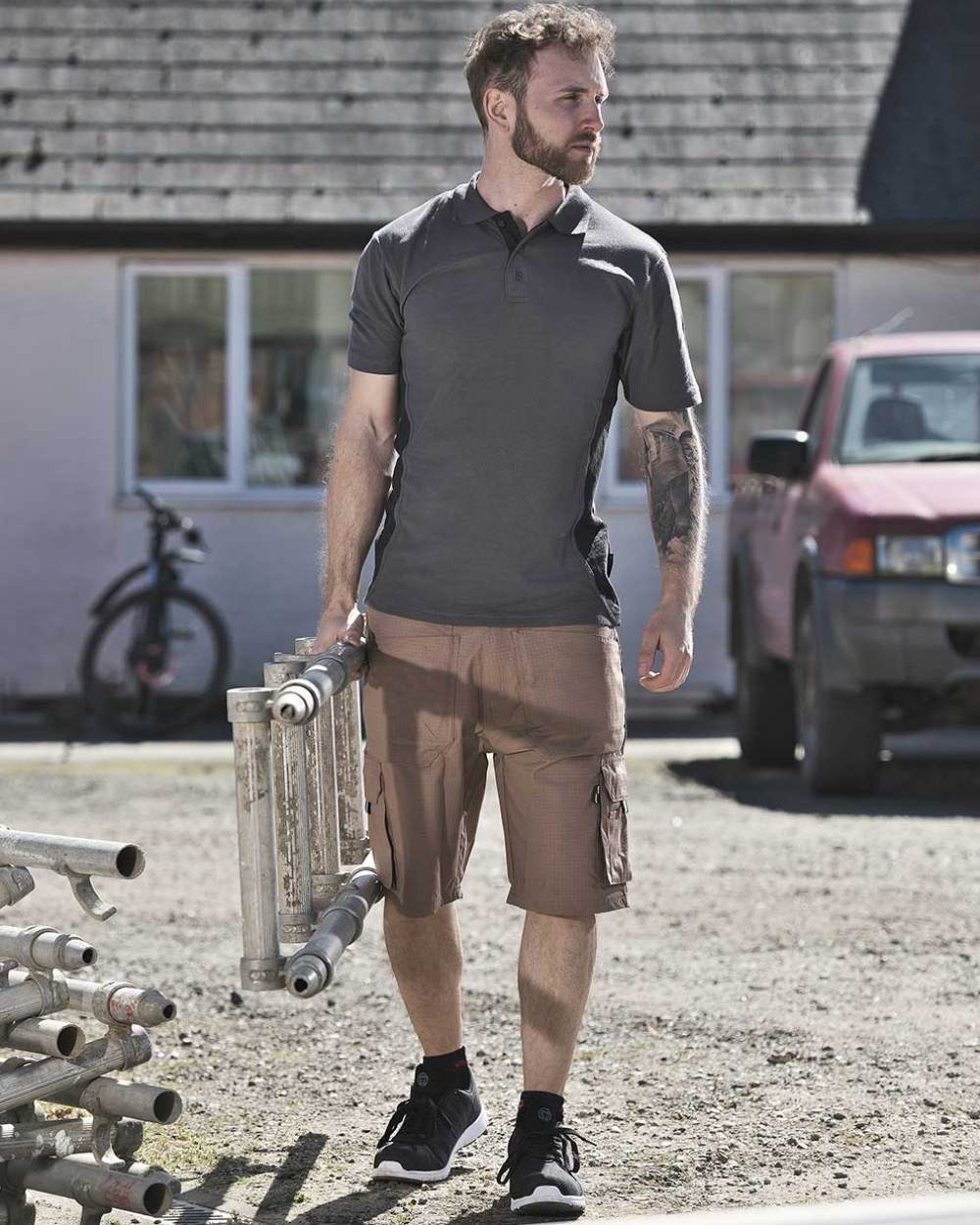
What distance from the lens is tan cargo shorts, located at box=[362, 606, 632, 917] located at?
14.3 ft

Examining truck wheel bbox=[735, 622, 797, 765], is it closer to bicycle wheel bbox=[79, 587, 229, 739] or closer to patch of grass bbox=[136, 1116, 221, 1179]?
bicycle wheel bbox=[79, 587, 229, 739]

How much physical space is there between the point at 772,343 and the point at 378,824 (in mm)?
11120

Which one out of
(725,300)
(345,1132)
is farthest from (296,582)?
(345,1132)

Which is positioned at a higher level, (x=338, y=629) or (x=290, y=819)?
(x=338, y=629)

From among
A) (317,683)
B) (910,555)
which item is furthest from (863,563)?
(317,683)

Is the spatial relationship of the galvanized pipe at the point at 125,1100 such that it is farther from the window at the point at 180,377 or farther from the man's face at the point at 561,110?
the window at the point at 180,377

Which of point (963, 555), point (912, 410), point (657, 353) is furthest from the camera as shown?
point (912, 410)

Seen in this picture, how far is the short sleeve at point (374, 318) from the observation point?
A: 14.4ft

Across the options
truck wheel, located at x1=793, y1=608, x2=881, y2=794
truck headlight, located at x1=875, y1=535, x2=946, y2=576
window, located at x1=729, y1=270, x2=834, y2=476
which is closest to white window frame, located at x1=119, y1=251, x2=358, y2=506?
window, located at x1=729, y1=270, x2=834, y2=476

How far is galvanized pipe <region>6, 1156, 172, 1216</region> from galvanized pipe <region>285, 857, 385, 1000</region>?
0.39m

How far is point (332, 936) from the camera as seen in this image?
3.96 m

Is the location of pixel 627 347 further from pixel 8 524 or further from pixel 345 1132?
pixel 8 524

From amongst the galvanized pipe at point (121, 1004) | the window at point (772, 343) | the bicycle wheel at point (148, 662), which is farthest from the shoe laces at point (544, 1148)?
the window at point (772, 343)

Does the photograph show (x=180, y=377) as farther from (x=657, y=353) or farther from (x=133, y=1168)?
(x=133, y=1168)
